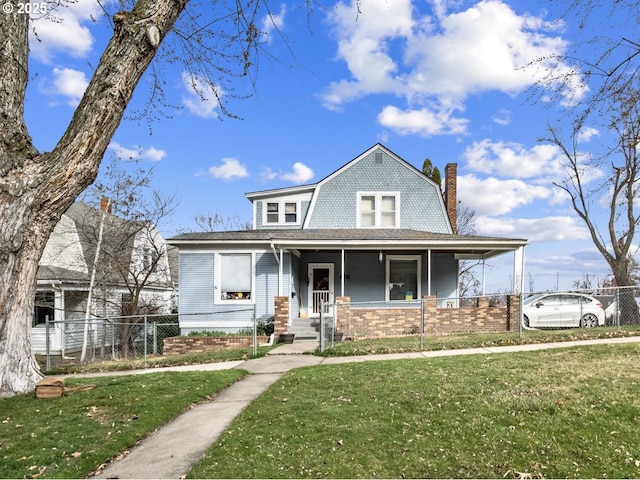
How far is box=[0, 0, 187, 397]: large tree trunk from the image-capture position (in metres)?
5.56

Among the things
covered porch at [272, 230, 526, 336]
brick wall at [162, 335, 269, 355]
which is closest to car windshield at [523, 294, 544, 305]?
covered porch at [272, 230, 526, 336]

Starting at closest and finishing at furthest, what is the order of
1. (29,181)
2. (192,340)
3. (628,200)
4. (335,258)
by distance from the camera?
(29,181) → (192,340) → (335,258) → (628,200)

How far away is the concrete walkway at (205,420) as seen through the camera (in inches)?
163

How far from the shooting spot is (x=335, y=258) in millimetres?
16609

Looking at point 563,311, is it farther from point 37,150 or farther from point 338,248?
point 37,150

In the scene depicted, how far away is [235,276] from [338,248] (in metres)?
3.64

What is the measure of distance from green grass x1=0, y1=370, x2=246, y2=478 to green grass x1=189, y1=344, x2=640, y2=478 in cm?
112

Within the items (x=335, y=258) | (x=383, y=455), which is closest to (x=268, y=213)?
(x=335, y=258)

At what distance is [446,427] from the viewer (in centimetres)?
448

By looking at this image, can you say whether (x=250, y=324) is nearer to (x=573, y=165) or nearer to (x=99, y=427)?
(x=99, y=427)

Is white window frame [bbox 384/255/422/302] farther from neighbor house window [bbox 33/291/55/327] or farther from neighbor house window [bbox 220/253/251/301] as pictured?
neighbor house window [bbox 33/291/55/327]

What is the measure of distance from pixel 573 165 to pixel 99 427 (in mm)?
21161

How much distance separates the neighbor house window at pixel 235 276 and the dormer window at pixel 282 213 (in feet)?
11.7

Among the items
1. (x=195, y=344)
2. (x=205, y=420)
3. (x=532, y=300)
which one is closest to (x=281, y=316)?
(x=195, y=344)
